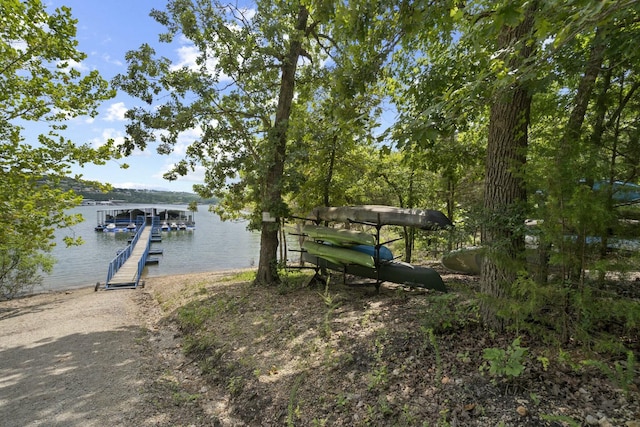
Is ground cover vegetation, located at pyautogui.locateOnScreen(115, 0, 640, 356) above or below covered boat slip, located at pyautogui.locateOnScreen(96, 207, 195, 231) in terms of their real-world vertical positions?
above

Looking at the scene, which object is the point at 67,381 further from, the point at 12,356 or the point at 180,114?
the point at 180,114

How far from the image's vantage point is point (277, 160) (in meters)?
8.24

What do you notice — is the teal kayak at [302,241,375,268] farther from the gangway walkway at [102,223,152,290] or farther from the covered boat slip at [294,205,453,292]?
the gangway walkway at [102,223,152,290]

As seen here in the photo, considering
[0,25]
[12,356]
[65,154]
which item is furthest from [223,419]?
[0,25]

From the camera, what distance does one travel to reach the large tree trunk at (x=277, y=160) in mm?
7895

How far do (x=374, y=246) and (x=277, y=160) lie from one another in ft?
11.5

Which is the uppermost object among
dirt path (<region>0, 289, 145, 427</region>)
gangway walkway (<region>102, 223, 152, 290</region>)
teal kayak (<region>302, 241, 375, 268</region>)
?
teal kayak (<region>302, 241, 375, 268</region>)

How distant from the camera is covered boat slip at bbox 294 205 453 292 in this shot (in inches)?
228

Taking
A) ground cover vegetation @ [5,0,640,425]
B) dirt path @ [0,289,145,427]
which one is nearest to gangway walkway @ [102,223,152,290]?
dirt path @ [0,289,145,427]

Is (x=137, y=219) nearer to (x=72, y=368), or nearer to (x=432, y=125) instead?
(x=72, y=368)

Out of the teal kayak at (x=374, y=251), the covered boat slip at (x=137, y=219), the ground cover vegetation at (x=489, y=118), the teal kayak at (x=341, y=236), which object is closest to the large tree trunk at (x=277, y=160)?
the ground cover vegetation at (x=489, y=118)

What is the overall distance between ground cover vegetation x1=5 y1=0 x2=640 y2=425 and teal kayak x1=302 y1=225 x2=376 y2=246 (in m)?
1.36

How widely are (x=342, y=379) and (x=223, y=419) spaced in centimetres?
152

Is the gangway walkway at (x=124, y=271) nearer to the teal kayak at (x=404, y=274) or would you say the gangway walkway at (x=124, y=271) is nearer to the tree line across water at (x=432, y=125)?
the tree line across water at (x=432, y=125)
